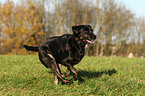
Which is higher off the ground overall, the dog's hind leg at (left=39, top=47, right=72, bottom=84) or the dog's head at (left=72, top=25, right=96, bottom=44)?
the dog's head at (left=72, top=25, right=96, bottom=44)

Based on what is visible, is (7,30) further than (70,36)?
Yes

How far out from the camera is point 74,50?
4.31 metres

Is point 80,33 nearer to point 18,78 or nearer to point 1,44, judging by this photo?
point 18,78

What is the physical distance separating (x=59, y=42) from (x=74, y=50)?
52 centimetres

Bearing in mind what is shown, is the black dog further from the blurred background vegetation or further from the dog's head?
the blurred background vegetation

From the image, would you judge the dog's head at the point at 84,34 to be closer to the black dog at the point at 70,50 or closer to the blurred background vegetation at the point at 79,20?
the black dog at the point at 70,50

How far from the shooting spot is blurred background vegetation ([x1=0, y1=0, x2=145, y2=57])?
27.3 meters

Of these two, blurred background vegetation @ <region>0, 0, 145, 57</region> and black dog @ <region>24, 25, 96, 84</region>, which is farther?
blurred background vegetation @ <region>0, 0, 145, 57</region>

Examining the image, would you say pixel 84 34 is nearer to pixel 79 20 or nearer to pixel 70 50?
pixel 70 50

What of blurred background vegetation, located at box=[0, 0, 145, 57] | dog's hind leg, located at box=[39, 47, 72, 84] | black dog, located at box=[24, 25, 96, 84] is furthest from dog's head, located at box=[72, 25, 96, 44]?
blurred background vegetation, located at box=[0, 0, 145, 57]

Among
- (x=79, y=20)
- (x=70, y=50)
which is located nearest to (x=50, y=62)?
(x=70, y=50)

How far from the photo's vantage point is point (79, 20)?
32188 mm

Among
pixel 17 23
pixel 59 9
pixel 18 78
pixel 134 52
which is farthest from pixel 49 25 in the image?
pixel 18 78

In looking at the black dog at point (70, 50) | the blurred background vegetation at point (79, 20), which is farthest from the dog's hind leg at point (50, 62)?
the blurred background vegetation at point (79, 20)
